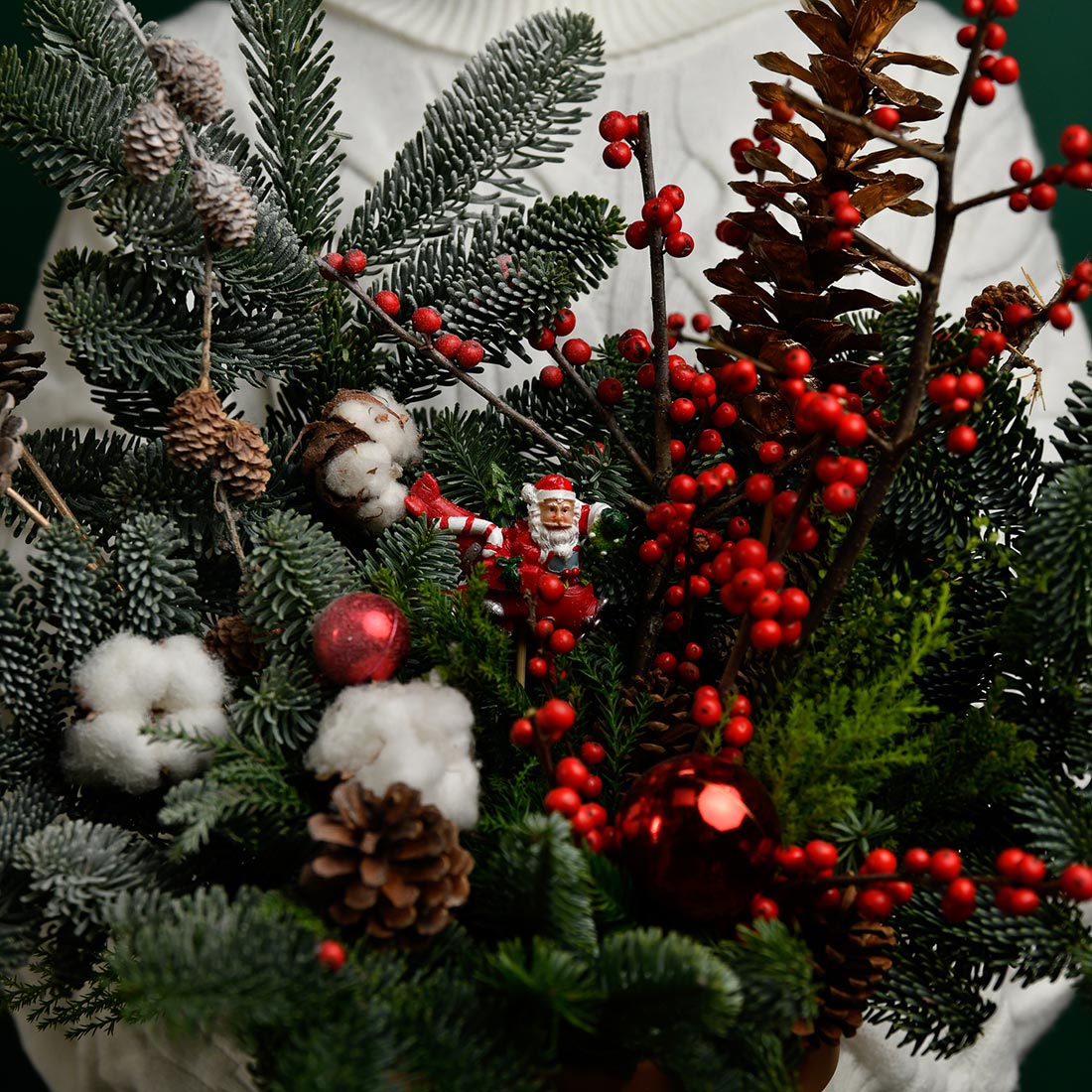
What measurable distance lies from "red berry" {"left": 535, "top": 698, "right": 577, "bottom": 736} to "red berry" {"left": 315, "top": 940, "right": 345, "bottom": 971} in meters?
0.10

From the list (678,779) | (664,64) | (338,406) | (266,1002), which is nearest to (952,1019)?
(678,779)

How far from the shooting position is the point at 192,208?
477mm

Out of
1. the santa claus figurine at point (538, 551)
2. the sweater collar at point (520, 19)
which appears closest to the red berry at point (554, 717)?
the santa claus figurine at point (538, 551)

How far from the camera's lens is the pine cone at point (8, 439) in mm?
425

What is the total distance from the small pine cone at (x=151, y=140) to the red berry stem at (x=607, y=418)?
0.62 feet

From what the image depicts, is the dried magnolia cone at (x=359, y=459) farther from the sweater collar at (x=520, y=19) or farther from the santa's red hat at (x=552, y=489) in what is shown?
the sweater collar at (x=520, y=19)

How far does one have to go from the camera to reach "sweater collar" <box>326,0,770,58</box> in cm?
79

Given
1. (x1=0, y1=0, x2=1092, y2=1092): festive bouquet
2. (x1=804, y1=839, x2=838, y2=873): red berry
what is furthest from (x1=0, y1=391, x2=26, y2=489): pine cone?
(x1=804, y1=839, x2=838, y2=873): red berry

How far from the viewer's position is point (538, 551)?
1.65 feet

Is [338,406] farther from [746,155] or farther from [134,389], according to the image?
[746,155]

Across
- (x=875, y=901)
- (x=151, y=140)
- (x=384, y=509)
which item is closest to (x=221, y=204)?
(x=151, y=140)

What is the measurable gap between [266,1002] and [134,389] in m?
0.31

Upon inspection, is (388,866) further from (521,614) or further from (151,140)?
(151,140)

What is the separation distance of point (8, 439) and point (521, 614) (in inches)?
8.6
